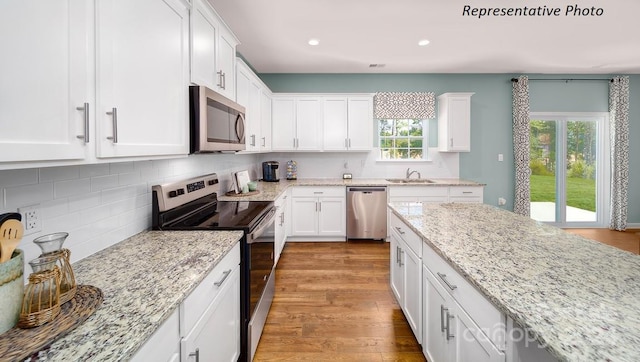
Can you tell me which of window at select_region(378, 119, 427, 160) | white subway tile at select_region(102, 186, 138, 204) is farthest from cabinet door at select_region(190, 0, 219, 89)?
window at select_region(378, 119, 427, 160)

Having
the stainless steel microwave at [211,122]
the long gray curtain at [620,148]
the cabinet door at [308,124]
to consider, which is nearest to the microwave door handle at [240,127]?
the stainless steel microwave at [211,122]

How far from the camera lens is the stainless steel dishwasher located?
14.0 ft

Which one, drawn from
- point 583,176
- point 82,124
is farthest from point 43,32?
point 583,176

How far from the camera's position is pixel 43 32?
2.58 feet

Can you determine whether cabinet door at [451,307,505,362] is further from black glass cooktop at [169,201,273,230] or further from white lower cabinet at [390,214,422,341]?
black glass cooktop at [169,201,273,230]

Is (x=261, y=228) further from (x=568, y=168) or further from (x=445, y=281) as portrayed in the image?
(x=568, y=168)

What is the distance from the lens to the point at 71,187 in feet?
4.16

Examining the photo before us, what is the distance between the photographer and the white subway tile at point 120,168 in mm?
1521

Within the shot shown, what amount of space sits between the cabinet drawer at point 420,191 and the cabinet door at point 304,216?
1260 mm

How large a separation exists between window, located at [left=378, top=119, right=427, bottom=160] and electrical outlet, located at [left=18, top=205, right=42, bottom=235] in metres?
4.46

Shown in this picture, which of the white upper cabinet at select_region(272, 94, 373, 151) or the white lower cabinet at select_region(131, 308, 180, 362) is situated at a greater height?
the white upper cabinet at select_region(272, 94, 373, 151)

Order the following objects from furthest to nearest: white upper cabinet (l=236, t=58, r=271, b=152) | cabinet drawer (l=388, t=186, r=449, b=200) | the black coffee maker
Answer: the black coffee maker
cabinet drawer (l=388, t=186, r=449, b=200)
white upper cabinet (l=236, t=58, r=271, b=152)

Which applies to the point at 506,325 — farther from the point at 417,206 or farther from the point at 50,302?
the point at 417,206

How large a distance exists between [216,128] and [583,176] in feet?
20.5
